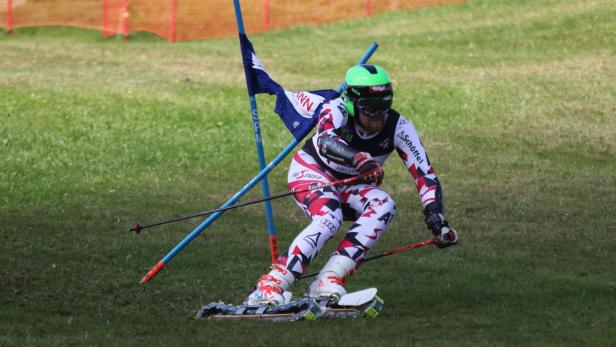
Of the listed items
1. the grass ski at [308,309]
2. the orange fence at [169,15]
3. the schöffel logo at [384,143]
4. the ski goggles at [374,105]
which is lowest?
the orange fence at [169,15]

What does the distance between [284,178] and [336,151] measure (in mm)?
8499

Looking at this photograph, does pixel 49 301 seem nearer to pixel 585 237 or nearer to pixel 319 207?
pixel 319 207

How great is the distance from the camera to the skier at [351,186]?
8.95 m

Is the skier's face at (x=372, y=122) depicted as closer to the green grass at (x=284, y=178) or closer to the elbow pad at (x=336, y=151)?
the elbow pad at (x=336, y=151)

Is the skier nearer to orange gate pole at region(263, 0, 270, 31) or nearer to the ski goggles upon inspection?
the ski goggles

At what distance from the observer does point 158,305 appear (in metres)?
9.92

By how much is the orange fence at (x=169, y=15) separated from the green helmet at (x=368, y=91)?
1006 inches

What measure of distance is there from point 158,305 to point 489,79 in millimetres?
16669

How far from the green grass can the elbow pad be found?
4.07ft

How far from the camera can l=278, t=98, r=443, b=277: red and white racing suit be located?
29.5ft

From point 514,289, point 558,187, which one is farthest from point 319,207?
point 558,187

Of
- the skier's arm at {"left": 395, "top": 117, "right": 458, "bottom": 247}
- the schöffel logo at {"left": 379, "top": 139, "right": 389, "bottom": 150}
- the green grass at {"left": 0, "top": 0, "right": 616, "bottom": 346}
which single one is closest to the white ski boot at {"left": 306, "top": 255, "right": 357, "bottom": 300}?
the green grass at {"left": 0, "top": 0, "right": 616, "bottom": 346}

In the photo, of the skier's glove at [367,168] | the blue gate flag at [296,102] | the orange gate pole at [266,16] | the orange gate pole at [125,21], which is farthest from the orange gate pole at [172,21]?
the skier's glove at [367,168]

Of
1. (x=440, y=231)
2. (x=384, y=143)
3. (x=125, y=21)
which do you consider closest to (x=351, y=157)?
(x=384, y=143)
